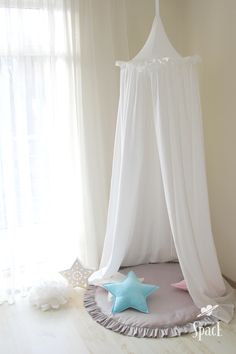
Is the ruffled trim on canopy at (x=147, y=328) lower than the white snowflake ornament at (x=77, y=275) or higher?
lower

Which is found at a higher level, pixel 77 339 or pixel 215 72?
pixel 215 72

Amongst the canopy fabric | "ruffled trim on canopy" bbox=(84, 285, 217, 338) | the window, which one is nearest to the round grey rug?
"ruffled trim on canopy" bbox=(84, 285, 217, 338)

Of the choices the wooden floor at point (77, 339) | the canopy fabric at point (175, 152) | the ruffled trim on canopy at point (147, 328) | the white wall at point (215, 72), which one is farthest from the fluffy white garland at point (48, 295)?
the white wall at point (215, 72)

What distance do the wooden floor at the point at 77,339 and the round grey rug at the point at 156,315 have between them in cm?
6

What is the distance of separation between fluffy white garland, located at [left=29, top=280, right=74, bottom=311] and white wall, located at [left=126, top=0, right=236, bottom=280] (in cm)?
140

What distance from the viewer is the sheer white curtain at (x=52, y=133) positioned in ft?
10.2

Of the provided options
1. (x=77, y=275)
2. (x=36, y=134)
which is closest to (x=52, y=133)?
(x=36, y=134)

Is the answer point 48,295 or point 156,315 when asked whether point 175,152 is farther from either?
point 48,295

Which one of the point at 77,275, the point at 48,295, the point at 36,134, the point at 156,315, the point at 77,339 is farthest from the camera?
the point at 77,275

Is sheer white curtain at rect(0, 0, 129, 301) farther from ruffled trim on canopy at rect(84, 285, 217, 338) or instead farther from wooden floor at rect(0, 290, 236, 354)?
ruffled trim on canopy at rect(84, 285, 217, 338)

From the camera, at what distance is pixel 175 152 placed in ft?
9.41

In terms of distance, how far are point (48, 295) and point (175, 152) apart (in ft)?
4.78

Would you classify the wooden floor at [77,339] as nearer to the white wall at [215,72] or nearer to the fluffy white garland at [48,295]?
the fluffy white garland at [48,295]

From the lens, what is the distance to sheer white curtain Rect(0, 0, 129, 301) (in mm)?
3115
